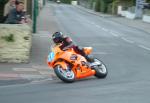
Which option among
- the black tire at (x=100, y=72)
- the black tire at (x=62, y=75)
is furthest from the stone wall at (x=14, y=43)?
the black tire at (x=62, y=75)

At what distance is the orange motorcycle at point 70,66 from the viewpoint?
13.7 meters

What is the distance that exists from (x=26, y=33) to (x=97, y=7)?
73163 mm

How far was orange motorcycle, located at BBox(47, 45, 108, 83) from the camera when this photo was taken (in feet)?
45.0

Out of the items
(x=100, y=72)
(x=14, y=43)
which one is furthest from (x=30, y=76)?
(x=14, y=43)

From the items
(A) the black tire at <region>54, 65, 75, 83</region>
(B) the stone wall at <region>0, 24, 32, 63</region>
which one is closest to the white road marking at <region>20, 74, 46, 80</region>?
(A) the black tire at <region>54, 65, 75, 83</region>

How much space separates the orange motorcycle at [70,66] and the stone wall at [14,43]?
116 inches

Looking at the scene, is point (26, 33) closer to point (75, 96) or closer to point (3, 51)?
point (3, 51)

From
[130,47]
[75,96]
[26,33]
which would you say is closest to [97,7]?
[130,47]

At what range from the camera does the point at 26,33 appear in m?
17.0

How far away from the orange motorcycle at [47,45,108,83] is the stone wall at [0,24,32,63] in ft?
9.66

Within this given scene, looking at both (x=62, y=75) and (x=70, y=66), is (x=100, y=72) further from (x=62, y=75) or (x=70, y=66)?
(x=62, y=75)

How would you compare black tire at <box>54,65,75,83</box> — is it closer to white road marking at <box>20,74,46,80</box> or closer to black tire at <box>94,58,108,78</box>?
black tire at <box>94,58,108,78</box>

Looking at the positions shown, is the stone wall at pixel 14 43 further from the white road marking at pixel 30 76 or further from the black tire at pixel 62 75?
the black tire at pixel 62 75

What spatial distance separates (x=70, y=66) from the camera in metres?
14.0
